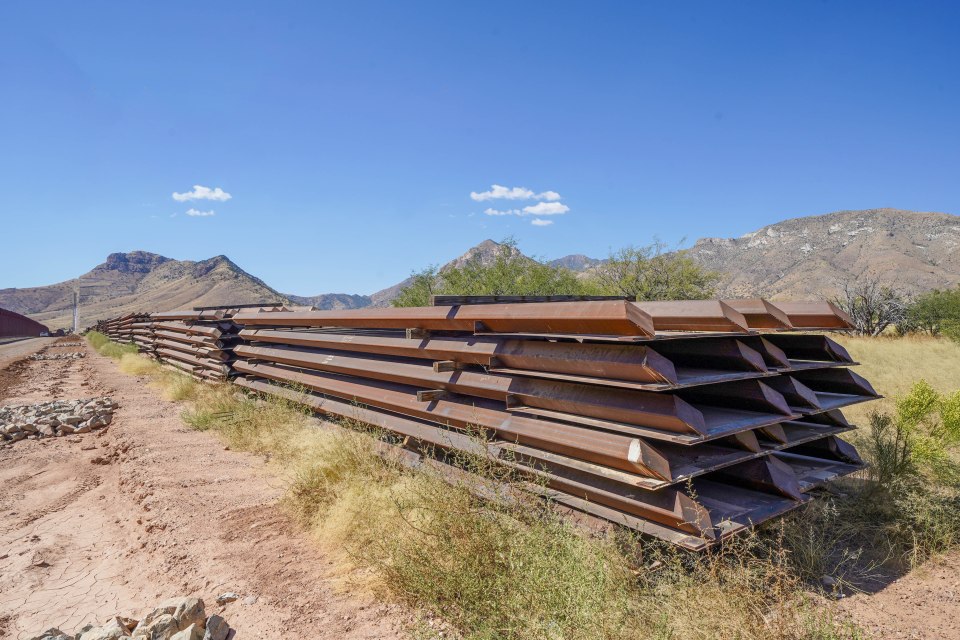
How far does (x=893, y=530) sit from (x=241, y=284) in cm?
14592

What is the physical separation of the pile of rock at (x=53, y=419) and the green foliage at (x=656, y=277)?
21.5m

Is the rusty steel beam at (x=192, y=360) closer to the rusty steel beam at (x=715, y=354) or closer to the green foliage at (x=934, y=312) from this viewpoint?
the rusty steel beam at (x=715, y=354)

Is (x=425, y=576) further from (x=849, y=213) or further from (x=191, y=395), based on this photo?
(x=849, y=213)

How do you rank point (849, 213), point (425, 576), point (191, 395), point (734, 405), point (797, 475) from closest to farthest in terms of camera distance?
point (425, 576), point (734, 405), point (797, 475), point (191, 395), point (849, 213)

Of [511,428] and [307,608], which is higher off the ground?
[511,428]

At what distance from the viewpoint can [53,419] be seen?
826cm

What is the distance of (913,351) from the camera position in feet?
47.1

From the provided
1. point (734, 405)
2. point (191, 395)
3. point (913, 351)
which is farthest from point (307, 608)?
point (913, 351)

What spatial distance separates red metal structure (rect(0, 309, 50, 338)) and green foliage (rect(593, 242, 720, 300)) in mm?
64773

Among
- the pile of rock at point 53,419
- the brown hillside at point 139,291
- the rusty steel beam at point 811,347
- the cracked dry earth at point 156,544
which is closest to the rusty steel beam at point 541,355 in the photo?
the cracked dry earth at point 156,544

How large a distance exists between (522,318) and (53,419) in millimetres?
8836

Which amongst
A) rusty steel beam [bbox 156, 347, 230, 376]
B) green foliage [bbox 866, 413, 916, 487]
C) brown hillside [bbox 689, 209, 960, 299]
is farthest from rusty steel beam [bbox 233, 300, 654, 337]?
brown hillside [bbox 689, 209, 960, 299]

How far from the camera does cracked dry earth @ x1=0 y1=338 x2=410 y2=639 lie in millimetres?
3184

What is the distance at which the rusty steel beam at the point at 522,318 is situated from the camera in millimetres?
2979
